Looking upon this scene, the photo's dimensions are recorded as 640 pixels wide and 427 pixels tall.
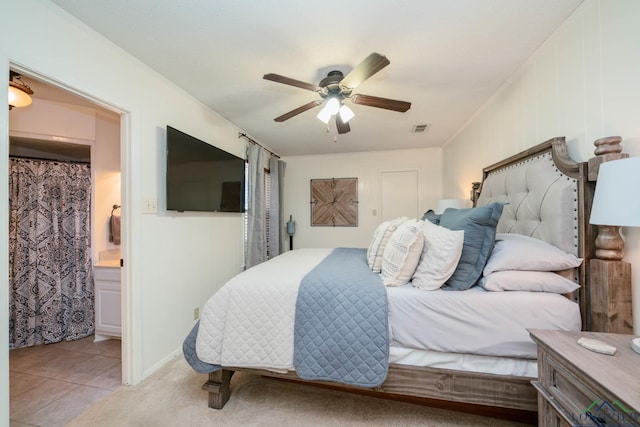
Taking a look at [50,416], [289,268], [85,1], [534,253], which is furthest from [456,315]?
[85,1]

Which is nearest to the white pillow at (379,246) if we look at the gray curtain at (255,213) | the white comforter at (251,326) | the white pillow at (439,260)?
the white pillow at (439,260)

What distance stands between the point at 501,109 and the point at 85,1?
309 cm

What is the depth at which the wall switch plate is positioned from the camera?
75.8 inches

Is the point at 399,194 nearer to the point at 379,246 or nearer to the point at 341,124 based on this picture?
the point at 341,124

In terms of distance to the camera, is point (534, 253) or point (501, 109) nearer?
point (534, 253)

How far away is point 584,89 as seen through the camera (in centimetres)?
140

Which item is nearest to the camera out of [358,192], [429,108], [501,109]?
[501,109]

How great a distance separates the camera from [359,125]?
3.22m

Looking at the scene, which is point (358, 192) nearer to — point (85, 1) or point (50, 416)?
point (85, 1)

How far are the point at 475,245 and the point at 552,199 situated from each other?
0.57m

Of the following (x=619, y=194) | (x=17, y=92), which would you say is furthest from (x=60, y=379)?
(x=619, y=194)

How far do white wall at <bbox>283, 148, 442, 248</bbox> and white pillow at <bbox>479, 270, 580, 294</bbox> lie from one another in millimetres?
3021

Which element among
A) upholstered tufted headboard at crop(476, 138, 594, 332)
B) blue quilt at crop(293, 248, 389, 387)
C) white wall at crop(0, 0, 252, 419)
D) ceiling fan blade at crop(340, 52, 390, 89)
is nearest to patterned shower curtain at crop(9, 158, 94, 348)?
white wall at crop(0, 0, 252, 419)

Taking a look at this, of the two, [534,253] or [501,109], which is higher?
[501,109]
